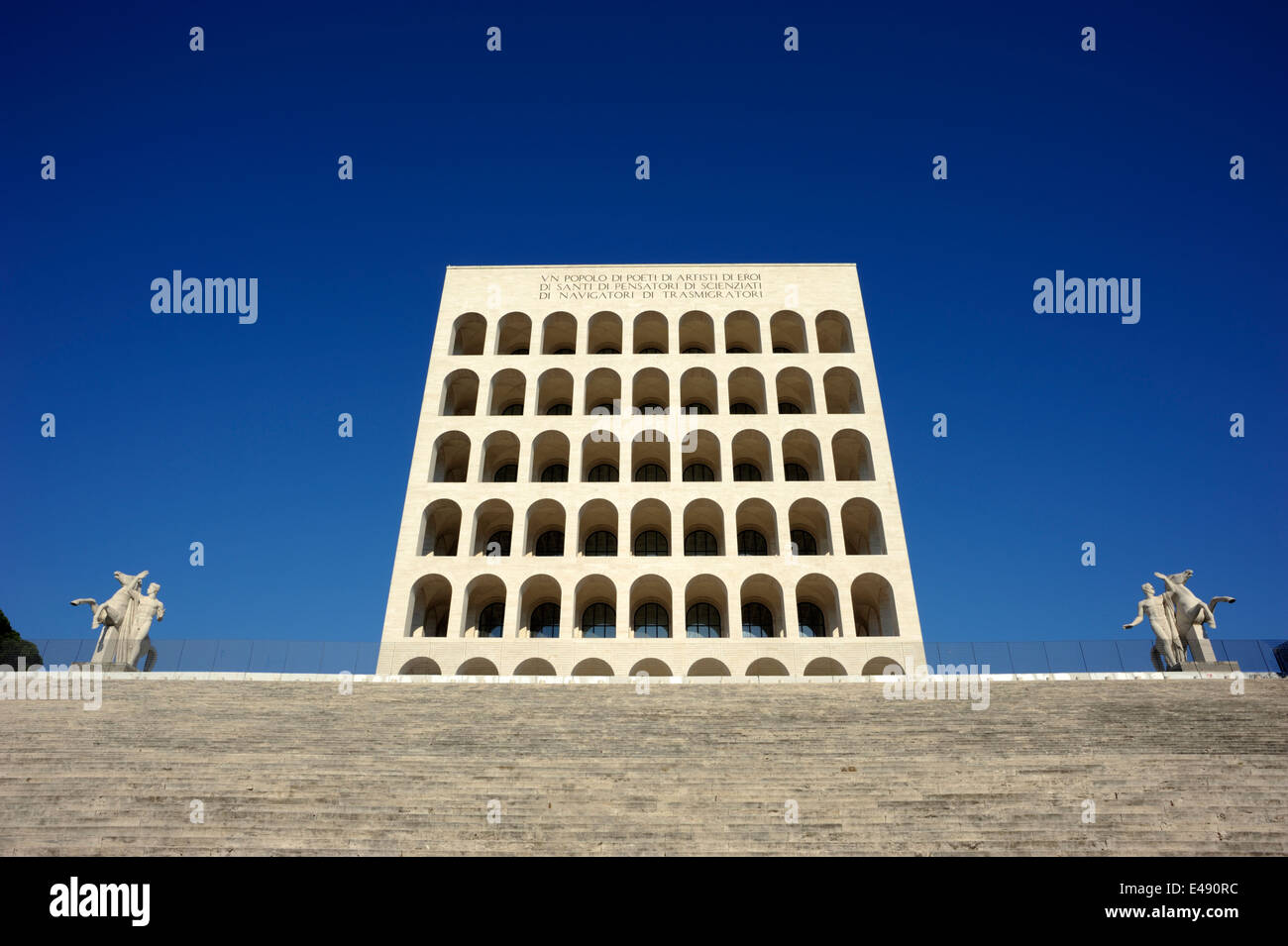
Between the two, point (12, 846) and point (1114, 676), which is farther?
A: point (1114, 676)

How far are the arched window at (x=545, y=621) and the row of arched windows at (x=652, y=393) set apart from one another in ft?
27.2

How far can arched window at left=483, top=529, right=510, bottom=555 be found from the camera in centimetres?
3756

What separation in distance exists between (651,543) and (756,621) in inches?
215

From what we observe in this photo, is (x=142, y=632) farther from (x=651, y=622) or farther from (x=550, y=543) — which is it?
(x=651, y=622)

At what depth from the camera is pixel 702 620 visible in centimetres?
3597

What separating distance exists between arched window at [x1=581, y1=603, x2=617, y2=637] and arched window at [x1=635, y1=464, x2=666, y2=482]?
6199mm

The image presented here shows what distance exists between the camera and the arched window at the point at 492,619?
1414 inches

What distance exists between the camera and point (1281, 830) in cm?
1270

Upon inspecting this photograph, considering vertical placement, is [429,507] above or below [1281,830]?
above

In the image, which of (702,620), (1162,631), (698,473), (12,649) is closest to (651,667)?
(702,620)

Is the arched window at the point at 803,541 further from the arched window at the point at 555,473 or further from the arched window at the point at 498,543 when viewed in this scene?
the arched window at the point at 498,543
